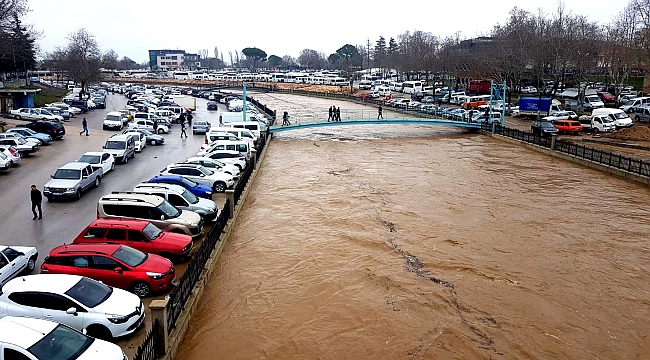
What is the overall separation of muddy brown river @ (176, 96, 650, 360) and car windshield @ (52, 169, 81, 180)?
671 centimetres

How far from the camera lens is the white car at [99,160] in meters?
22.8

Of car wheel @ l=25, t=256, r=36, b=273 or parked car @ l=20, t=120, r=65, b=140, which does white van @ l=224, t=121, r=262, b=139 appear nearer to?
parked car @ l=20, t=120, r=65, b=140

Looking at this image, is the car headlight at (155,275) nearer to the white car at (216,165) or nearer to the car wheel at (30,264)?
the car wheel at (30,264)

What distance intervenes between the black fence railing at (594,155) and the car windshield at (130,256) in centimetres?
2257

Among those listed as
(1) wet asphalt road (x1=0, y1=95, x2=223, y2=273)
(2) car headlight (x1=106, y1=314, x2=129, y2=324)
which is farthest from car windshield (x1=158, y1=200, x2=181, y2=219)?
(2) car headlight (x1=106, y1=314, x2=129, y2=324)

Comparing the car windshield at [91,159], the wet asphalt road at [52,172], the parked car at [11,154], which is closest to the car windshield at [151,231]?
the wet asphalt road at [52,172]

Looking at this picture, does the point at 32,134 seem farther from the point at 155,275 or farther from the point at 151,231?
the point at 155,275

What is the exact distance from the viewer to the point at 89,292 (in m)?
10.0

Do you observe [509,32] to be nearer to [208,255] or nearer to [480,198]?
[480,198]

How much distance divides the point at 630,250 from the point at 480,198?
690 centimetres

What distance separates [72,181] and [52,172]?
5.82 m

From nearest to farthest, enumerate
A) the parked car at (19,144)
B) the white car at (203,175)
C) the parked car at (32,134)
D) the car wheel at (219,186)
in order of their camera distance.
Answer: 1. the white car at (203,175)
2. the car wheel at (219,186)
3. the parked car at (19,144)
4. the parked car at (32,134)

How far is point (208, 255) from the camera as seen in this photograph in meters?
13.9

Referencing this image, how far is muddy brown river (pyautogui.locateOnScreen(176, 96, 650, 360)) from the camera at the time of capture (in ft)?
36.2
